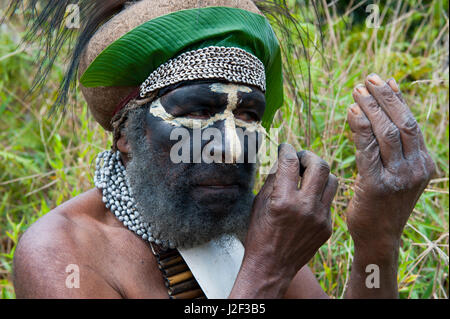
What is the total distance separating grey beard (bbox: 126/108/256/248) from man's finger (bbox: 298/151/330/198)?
27 cm

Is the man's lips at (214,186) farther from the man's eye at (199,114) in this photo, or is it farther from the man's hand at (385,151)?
the man's hand at (385,151)

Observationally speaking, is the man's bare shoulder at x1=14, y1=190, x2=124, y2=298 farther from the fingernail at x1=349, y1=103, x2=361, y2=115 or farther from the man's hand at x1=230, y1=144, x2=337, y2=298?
the fingernail at x1=349, y1=103, x2=361, y2=115

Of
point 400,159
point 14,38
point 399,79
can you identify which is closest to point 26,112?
point 14,38

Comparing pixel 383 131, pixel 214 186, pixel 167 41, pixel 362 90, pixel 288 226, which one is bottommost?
pixel 288 226

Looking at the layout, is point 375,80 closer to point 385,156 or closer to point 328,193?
point 385,156

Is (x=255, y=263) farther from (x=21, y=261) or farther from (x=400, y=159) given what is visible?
(x=21, y=261)

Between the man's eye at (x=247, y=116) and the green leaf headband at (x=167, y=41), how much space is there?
268 mm

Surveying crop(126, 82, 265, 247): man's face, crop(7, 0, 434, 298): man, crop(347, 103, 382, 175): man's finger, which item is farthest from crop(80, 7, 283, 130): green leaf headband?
crop(347, 103, 382, 175): man's finger

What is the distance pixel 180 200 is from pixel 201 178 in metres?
0.15

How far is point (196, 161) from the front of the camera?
7.43ft

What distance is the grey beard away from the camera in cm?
230

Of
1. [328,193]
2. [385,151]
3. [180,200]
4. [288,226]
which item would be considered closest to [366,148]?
[385,151]

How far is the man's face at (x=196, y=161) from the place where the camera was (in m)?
2.27
